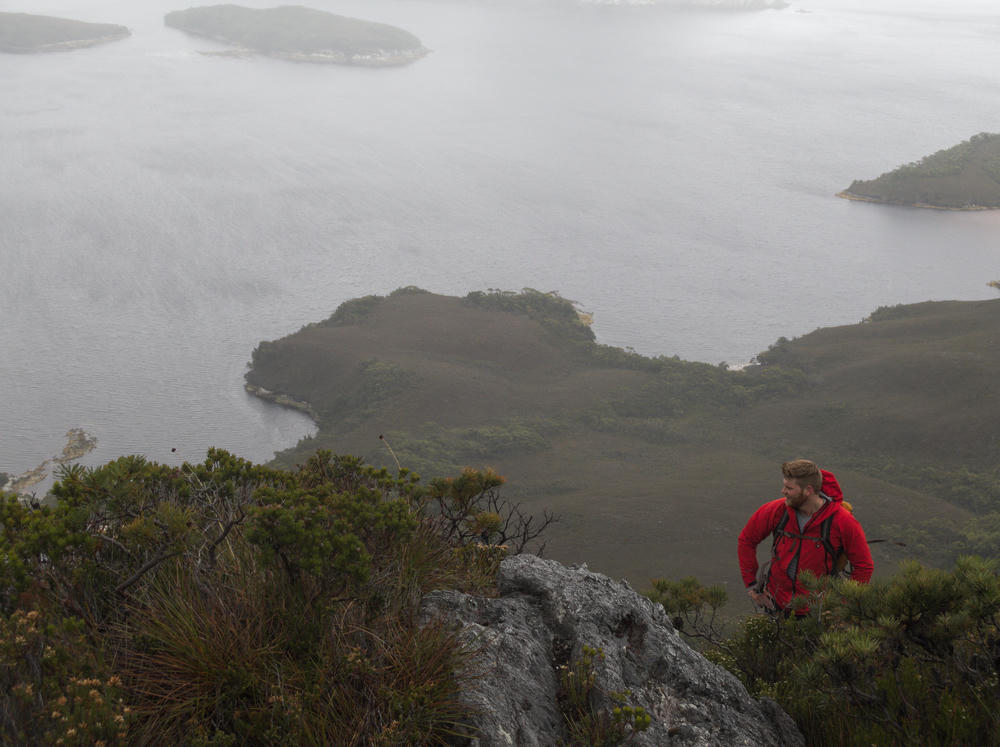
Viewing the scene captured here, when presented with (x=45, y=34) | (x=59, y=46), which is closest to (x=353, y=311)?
(x=59, y=46)

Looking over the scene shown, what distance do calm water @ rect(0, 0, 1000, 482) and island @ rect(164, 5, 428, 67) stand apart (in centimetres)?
668

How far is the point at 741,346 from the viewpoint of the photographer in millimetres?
46000

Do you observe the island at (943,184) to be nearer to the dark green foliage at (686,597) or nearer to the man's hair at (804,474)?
the dark green foliage at (686,597)

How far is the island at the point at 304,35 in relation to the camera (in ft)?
404

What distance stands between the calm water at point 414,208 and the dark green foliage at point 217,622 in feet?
96.2

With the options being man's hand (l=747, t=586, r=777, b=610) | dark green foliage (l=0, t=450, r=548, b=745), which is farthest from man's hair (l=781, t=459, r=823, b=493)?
dark green foliage (l=0, t=450, r=548, b=745)

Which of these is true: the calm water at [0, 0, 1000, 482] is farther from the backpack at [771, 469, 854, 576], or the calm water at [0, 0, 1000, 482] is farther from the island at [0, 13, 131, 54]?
the backpack at [771, 469, 854, 576]

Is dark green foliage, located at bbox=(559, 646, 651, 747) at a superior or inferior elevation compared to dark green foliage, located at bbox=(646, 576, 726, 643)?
superior

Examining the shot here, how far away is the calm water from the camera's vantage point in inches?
1709

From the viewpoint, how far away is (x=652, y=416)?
112 ft

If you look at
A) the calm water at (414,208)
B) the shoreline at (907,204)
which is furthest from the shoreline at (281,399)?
the shoreline at (907,204)

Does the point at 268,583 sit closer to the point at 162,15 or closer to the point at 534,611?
the point at 534,611

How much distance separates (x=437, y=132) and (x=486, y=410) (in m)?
59.3

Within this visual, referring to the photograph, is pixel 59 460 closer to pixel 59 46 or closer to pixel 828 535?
pixel 828 535
